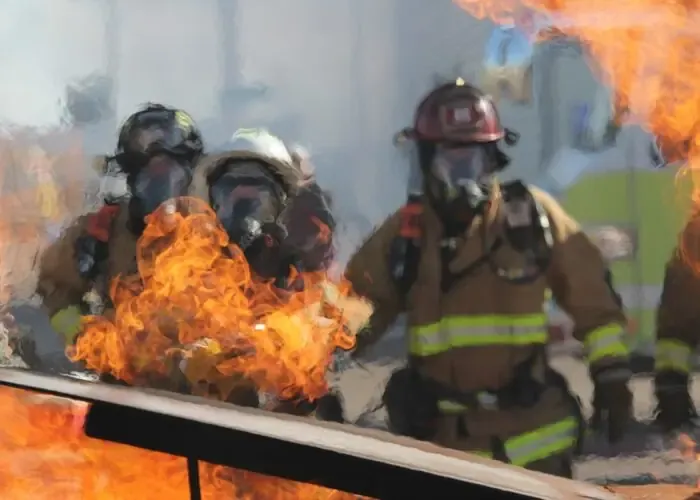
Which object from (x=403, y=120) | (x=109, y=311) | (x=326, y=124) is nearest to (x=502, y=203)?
(x=403, y=120)

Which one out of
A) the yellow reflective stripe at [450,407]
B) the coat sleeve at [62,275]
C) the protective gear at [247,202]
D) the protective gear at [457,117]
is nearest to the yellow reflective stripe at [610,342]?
the yellow reflective stripe at [450,407]

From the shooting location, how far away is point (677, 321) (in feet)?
3.93

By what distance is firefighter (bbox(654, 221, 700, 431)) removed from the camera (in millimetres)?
1192

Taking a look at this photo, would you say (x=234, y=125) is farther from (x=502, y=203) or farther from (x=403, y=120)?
(x=502, y=203)

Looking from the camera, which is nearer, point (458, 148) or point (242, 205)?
point (458, 148)

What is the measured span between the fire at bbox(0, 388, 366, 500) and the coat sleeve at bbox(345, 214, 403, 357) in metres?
0.32

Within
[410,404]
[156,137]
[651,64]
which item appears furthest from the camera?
[156,137]

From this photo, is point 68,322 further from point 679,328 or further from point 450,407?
point 679,328

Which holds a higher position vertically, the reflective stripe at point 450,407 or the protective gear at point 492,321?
the protective gear at point 492,321

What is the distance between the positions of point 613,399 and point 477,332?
0.26 m

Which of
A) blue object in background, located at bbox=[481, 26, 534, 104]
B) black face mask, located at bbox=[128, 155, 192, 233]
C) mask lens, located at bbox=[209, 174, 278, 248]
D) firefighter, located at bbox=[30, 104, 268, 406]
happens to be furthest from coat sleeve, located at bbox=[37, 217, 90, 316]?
blue object in background, located at bbox=[481, 26, 534, 104]

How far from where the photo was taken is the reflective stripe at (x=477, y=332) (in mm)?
1242

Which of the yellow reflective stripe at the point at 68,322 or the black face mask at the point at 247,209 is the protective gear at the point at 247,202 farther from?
the yellow reflective stripe at the point at 68,322

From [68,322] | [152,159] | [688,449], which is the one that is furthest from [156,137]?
[688,449]
